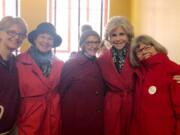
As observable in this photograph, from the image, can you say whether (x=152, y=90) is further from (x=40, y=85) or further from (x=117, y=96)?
(x=40, y=85)

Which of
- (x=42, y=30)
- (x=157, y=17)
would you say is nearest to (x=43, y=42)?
(x=42, y=30)

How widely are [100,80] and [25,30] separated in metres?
0.64

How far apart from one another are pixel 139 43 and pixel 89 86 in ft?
1.59

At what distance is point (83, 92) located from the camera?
2.26m

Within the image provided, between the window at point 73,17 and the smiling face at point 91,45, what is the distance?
9.34 ft

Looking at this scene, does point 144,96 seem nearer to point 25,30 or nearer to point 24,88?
point 24,88

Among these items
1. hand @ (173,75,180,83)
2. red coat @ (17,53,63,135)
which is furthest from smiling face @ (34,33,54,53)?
hand @ (173,75,180,83)

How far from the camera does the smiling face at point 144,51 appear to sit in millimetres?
2016

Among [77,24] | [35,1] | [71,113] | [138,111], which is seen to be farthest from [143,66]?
[77,24]

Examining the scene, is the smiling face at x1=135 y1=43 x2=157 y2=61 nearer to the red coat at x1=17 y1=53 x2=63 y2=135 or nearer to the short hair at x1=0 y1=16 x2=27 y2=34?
the red coat at x1=17 y1=53 x2=63 y2=135

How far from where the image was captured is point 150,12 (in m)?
3.77

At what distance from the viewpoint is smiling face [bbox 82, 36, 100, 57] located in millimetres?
2291

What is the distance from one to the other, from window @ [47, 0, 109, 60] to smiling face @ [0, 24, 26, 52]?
120 inches

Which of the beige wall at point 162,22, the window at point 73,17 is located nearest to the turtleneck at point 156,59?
the beige wall at point 162,22
